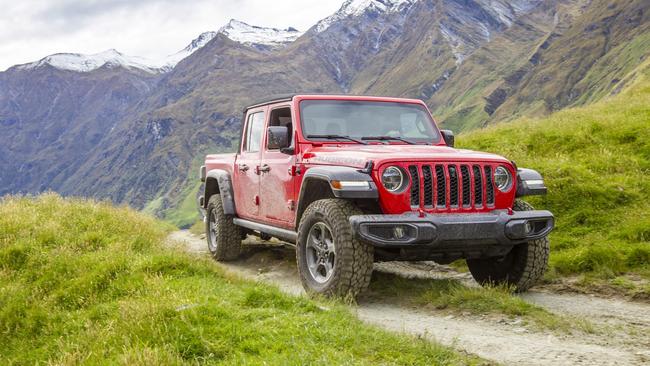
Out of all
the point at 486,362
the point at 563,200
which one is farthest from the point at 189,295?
the point at 563,200

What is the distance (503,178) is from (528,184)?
1.28ft

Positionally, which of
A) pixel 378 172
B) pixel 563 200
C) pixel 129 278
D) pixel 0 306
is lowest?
pixel 0 306

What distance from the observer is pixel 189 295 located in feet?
19.3

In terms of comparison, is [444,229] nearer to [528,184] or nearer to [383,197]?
[383,197]

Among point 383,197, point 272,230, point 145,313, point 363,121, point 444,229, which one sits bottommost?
point 145,313

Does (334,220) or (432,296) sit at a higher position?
(334,220)

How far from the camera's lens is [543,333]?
502 centimetres

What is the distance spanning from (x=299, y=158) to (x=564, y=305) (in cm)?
344

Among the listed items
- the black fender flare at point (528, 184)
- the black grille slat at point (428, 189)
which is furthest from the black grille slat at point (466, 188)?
the black fender flare at point (528, 184)

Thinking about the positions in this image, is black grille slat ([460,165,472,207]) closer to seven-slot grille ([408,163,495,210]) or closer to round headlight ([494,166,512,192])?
seven-slot grille ([408,163,495,210])

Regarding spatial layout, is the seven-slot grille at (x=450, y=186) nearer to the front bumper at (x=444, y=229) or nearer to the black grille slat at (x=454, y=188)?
the black grille slat at (x=454, y=188)

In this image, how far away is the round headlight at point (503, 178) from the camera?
641 centimetres

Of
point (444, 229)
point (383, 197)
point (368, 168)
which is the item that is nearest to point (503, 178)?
point (444, 229)

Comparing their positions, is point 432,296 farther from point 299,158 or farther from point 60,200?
point 60,200
